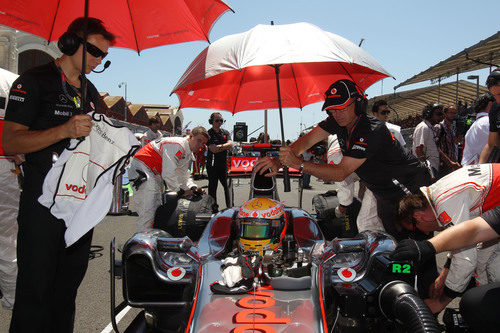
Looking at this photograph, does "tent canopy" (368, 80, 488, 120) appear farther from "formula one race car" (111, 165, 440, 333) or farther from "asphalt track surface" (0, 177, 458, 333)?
"formula one race car" (111, 165, 440, 333)

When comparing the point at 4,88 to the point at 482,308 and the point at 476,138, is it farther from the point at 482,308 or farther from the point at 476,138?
the point at 476,138

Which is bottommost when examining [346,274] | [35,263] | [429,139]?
[346,274]

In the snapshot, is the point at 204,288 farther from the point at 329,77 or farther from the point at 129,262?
the point at 329,77

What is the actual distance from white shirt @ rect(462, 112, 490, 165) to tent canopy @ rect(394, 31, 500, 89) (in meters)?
9.91

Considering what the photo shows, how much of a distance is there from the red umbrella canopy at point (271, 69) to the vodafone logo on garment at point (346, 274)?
1707 millimetres

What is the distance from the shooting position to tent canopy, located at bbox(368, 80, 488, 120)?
2308cm

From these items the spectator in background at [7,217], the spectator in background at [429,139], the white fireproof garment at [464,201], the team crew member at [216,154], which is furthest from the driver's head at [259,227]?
the team crew member at [216,154]

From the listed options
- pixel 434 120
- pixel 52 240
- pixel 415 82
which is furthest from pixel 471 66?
pixel 52 240

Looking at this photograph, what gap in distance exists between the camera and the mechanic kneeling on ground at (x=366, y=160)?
3.61m

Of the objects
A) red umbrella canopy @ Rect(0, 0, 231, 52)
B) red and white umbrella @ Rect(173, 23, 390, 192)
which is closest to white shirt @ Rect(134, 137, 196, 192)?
red and white umbrella @ Rect(173, 23, 390, 192)

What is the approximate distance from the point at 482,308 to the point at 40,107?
2642 millimetres

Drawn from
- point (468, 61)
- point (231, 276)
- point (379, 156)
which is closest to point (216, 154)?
point (379, 156)

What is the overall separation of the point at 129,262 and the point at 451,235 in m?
2.08

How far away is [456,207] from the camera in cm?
268
